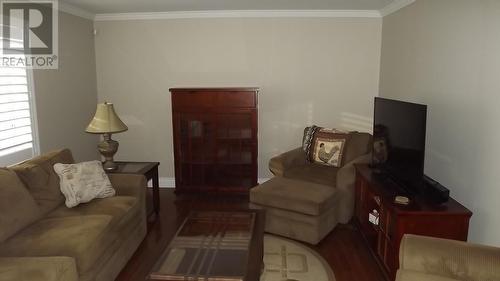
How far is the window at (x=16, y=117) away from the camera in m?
3.20

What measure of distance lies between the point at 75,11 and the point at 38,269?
3259 millimetres

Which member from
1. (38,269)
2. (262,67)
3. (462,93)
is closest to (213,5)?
(262,67)

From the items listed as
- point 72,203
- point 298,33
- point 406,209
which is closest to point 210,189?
point 72,203

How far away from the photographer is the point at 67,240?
7.63 ft

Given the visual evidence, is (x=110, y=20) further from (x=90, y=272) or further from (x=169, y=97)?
(x=90, y=272)

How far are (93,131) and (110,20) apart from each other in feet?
6.15

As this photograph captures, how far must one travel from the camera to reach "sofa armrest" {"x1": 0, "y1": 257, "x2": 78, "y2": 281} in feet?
6.20

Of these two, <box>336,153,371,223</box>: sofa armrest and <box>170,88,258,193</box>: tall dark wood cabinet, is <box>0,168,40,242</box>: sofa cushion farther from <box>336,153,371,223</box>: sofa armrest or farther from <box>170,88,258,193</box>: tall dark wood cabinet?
<box>336,153,371,223</box>: sofa armrest

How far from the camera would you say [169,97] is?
4.82 meters

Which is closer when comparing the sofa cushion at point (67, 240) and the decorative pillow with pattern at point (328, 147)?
the sofa cushion at point (67, 240)

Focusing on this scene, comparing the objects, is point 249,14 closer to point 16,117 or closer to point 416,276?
point 16,117

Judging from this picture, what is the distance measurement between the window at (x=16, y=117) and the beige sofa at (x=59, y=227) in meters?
0.49

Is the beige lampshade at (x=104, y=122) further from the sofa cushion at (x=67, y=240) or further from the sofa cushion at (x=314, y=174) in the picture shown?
the sofa cushion at (x=314, y=174)

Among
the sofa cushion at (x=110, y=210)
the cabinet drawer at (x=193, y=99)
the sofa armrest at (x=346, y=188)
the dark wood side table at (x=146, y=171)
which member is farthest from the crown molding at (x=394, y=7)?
the sofa cushion at (x=110, y=210)
